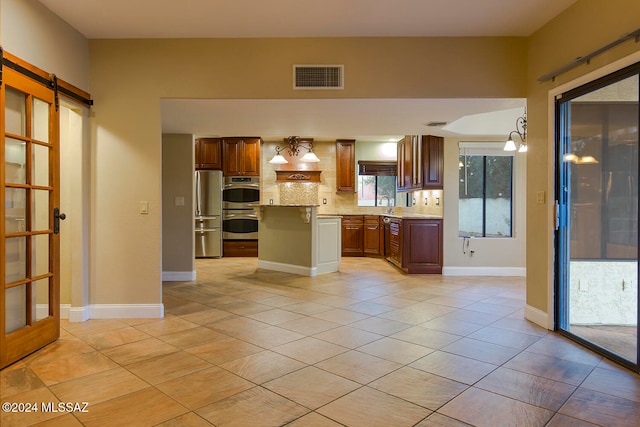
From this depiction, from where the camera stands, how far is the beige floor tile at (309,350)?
2895mm

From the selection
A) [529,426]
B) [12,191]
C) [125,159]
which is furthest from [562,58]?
[12,191]

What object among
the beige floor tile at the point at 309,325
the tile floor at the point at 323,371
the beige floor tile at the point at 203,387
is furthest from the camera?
the beige floor tile at the point at 309,325

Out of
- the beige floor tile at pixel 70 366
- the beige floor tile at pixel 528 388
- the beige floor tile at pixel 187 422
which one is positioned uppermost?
the beige floor tile at pixel 70 366

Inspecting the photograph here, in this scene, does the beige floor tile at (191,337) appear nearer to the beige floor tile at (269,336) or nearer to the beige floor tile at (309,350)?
the beige floor tile at (269,336)

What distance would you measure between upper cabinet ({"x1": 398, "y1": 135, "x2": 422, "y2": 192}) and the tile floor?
2775 millimetres

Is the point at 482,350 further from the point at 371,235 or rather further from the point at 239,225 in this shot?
the point at 239,225

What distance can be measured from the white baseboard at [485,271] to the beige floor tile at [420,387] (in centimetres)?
405

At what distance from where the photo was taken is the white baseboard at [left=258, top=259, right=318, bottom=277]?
6.36 meters

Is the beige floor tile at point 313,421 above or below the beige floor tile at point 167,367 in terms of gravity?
below

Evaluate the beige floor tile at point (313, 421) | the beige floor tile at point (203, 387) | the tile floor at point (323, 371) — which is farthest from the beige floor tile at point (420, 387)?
the beige floor tile at point (203, 387)

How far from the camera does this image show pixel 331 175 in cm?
912

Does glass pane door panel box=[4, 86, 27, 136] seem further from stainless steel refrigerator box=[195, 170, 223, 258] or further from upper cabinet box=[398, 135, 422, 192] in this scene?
stainless steel refrigerator box=[195, 170, 223, 258]

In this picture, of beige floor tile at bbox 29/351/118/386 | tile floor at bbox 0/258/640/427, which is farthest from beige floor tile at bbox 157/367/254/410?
beige floor tile at bbox 29/351/118/386

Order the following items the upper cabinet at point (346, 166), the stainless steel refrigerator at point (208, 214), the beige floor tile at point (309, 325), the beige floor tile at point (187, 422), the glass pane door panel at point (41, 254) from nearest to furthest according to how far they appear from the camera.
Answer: the beige floor tile at point (187, 422), the glass pane door panel at point (41, 254), the beige floor tile at point (309, 325), the stainless steel refrigerator at point (208, 214), the upper cabinet at point (346, 166)
